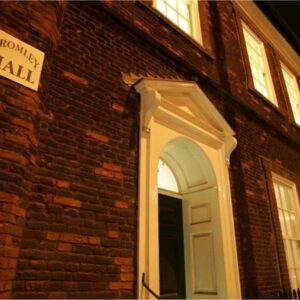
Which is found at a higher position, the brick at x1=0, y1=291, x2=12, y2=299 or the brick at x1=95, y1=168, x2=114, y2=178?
the brick at x1=95, y1=168, x2=114, y2=178

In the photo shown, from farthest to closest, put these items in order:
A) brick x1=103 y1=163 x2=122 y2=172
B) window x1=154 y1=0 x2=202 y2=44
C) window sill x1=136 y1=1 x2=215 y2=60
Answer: window x1=154 y1=0 x2=202 y2=44, window sill x1=136 y1=1 x2=215 y2=60, brick x1=103 y1=163 x2=122 y2=172

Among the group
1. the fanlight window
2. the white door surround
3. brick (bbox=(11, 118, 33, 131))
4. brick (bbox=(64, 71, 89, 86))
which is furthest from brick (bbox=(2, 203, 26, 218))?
the fanlight window

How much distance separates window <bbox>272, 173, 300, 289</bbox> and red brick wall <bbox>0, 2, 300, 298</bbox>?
0.94 m

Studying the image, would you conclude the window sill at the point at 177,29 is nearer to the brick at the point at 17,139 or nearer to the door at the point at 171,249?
the door at the point at 171,249

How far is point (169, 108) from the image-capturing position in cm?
428

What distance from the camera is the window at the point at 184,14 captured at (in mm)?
5550

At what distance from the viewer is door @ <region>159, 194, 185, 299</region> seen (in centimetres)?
431

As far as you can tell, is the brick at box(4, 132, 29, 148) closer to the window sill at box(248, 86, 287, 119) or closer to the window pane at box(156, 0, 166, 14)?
the window pane at box(156, 0, 166, 14)

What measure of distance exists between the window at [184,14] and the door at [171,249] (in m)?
3.30

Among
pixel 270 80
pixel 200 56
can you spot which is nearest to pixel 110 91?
pixel 200 56

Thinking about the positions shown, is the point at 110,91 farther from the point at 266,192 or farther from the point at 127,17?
the point at 266,192

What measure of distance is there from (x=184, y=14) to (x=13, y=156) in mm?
4892

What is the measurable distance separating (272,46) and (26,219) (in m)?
9.08

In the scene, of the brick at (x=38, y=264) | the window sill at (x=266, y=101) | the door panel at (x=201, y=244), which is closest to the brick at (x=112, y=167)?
the brick at (x=38, y=264)
